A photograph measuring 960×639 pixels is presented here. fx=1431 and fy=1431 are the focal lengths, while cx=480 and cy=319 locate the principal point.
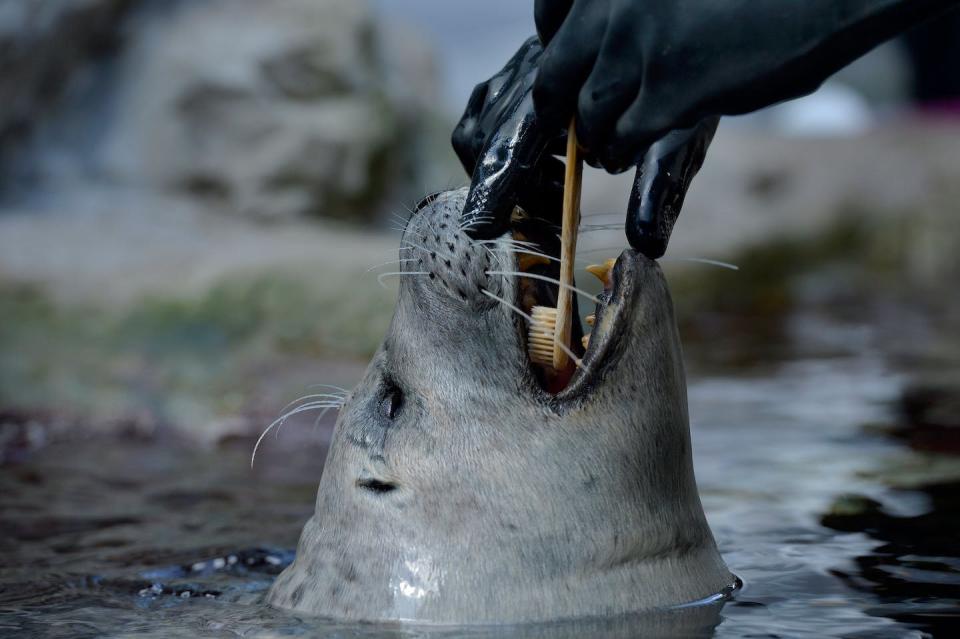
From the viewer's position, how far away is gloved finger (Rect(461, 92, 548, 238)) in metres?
3.03

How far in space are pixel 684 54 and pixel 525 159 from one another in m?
0.49

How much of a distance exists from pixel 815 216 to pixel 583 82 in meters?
9.53

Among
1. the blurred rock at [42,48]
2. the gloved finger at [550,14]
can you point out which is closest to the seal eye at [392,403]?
→ the gloved finger at [550,14]

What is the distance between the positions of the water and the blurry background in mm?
44

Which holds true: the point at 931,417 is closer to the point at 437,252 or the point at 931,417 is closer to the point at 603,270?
the point at 603,270

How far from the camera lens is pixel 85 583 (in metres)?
3.79

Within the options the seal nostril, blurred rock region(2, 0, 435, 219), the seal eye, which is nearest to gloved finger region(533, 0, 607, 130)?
the seal eye

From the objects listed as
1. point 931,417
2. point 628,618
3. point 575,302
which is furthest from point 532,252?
point 931,417

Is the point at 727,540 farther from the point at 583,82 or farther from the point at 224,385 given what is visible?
the point at 224,385

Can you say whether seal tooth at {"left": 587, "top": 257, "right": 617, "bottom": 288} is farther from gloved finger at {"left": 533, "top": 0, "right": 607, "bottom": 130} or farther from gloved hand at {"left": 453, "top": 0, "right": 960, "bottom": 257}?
gloved finger at {"left": 533, "top": 0, "right": 607, "bottom": 130}

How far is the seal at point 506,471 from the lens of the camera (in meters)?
3.01

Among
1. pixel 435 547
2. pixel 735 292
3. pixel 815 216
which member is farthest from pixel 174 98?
pixel 435 547

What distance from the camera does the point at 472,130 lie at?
321 centimetres

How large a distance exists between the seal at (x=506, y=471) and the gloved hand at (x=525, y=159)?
0.07 meters
